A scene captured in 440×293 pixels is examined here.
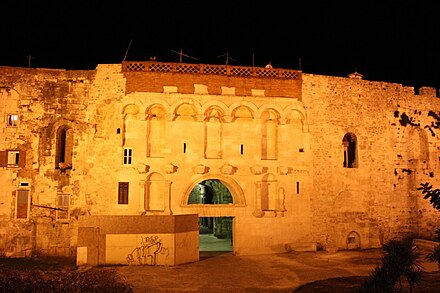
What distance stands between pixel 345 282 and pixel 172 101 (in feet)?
39.1

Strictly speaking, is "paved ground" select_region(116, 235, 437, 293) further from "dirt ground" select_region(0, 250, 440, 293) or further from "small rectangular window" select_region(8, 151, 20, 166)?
"small rectangular window" select_region(8, 151, 20, 166)

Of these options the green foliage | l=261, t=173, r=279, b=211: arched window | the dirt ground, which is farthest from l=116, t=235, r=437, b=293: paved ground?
the green foliage

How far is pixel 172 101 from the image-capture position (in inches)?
826

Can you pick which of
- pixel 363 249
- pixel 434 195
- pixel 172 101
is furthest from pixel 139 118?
pixel 434 195

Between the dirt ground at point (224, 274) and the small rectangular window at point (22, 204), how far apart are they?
2220 millimetres

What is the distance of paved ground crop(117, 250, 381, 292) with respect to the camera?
14117mm

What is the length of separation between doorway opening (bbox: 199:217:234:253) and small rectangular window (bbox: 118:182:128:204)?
5.29 m

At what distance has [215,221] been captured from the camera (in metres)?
30.9

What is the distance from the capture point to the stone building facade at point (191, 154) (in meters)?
20.4

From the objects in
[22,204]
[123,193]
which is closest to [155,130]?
[123,193]

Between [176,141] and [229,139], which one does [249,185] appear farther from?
[176,141]

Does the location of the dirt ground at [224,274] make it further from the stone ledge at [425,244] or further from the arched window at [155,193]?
the arched window at [155,193]

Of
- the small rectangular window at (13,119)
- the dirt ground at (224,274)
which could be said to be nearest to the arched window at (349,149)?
the dirt ground at (224,274)

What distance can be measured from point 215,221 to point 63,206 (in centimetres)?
1322
